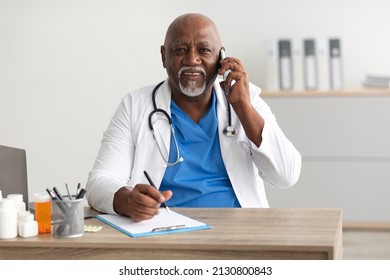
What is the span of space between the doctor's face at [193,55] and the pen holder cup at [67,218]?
84 centimetres

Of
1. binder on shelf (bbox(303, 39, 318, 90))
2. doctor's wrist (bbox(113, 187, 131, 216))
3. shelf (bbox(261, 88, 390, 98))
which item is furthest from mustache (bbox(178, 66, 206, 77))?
binder on shelf (bbox(303, 39, 318, 90))

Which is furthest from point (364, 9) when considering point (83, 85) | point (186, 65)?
point (186, 65)

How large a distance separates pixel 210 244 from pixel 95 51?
4.08m

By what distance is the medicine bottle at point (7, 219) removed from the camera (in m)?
1.95

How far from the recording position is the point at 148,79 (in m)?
5.66

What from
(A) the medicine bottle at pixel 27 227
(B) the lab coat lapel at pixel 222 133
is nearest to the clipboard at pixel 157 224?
(A) the medicine bottle at pixel 27 227

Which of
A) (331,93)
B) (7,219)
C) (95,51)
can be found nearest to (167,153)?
(7,219)

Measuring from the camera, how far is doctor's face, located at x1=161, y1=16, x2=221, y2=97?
8.72ft

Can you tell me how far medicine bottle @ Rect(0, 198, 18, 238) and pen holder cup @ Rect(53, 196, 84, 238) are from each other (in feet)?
0.36

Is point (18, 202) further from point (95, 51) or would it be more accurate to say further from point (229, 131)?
point (95, 51)
